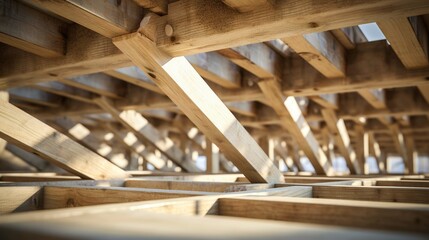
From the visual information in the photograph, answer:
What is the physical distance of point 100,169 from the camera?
3.58 metres

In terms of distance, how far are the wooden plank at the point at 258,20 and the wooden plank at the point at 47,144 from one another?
4.15 ft

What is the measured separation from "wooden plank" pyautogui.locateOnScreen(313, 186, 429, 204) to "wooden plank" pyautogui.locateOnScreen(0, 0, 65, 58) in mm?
2160

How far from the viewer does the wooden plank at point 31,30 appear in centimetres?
266

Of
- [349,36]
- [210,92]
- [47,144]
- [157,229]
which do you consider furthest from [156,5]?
[349,36]

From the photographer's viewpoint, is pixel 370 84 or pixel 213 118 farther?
pixel 370 84

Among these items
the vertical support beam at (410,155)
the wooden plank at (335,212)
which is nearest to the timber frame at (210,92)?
the wooden plank at (335,212)

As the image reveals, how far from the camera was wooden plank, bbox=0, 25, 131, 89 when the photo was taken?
2900 mm

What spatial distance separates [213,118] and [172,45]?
0.62m

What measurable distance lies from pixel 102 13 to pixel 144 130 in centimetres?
407

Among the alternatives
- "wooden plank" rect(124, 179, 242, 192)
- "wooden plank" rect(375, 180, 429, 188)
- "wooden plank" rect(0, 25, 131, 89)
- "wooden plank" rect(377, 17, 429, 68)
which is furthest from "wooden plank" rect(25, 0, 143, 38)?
Answer: "wooden plank" rect(375, 180, 429, 188)

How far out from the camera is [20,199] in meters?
2.56

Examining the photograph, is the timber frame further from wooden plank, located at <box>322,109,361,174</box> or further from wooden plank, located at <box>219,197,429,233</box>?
wooden plank, located at <box>322,109,361,174</box>

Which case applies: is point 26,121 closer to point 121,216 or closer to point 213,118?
point 213,118

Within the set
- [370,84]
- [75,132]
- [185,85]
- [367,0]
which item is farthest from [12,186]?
[75,132]
